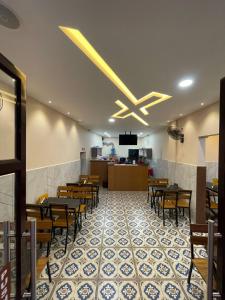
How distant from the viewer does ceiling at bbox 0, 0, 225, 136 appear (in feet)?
4.22

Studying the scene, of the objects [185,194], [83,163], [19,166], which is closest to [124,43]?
[19,166]

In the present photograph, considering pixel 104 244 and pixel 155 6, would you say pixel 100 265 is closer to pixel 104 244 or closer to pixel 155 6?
pixel 104 244

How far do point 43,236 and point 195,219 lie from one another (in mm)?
3673

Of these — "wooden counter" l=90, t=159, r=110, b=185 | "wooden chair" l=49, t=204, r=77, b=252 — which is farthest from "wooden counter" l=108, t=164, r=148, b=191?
"wooden chair" l=49, t=204, r=77, b=252

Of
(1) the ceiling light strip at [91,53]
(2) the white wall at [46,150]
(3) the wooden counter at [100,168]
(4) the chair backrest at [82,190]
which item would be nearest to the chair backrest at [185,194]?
(4) the chair backrest at [82,190]

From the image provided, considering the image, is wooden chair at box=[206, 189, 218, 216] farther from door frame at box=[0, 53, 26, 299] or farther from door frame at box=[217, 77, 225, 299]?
door frame at box=[0, 53, 26, 299]

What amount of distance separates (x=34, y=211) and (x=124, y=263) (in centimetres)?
158

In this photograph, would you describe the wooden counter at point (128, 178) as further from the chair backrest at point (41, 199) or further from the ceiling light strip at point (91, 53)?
the ceiling light strip at point (91, 53)

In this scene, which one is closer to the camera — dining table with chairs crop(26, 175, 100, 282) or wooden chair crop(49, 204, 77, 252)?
dining table with chairs crop(26, 175, 100, 282)

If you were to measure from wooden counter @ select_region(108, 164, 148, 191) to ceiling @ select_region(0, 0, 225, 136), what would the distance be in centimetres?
493

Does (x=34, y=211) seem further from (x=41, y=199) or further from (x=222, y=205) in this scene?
(x=222, y=205)

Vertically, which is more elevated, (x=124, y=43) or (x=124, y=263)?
(x=124, y=43)

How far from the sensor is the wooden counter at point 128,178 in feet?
25.3

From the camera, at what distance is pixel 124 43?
1733mm
